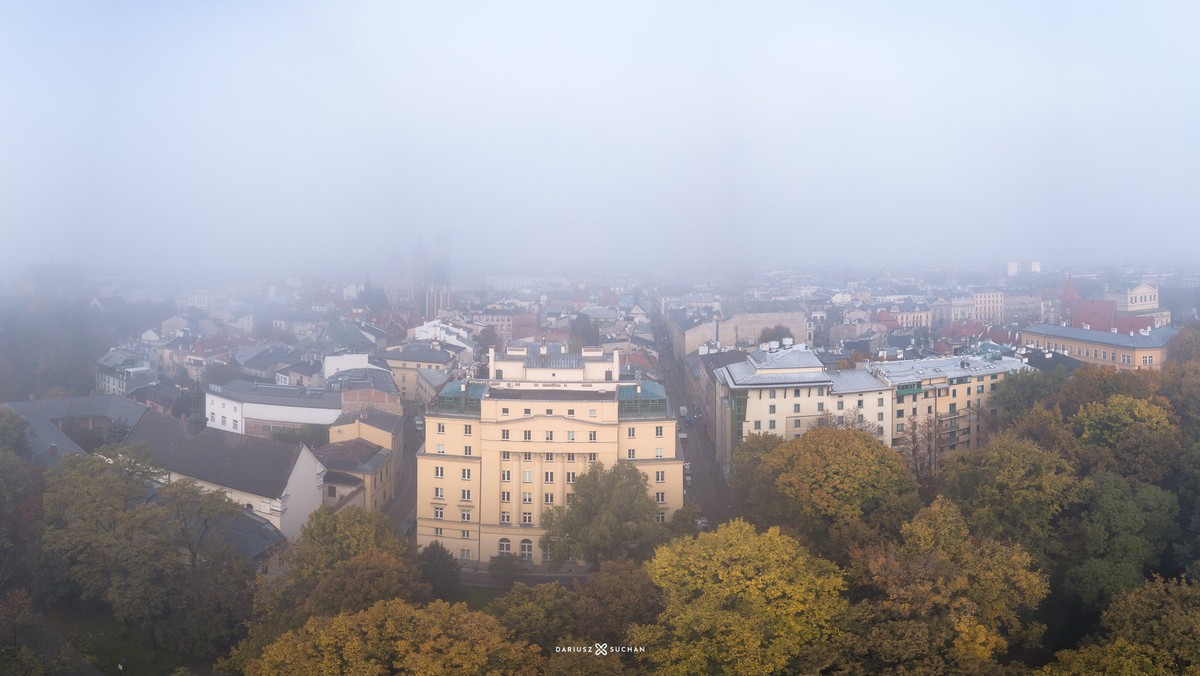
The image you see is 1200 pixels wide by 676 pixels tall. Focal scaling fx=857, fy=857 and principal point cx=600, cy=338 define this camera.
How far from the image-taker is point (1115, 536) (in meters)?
13.6

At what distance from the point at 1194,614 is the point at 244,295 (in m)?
75.4

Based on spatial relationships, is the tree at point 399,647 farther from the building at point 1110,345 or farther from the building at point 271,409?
the building at point 1110,345

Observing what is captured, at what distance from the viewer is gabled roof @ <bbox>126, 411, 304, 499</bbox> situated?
58.1ft

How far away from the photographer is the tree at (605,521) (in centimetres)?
1455

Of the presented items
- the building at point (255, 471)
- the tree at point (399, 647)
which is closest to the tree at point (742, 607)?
the tree at point (399, 647)

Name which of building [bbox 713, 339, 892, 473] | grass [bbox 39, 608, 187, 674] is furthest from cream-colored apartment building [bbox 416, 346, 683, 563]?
grass [bbox 39, 608, 187, 674]

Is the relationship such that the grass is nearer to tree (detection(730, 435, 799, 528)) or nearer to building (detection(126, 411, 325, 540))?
building (detection(126, 411, 325, 540))

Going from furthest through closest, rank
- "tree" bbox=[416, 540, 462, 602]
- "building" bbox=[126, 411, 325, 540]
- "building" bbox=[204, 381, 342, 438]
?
"building" bbox=[204, 381, 342, 438] < "building" bbox=[126, 411, 325, 540] < "tree" bbox=[416, 540, 462, 602]

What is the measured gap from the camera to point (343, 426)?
2184cm

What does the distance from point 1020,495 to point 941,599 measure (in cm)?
434

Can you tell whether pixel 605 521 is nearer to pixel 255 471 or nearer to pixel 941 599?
pixel 941 599

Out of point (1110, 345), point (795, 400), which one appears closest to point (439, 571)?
point (795, 400)

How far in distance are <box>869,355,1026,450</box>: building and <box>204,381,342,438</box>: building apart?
50.2ft

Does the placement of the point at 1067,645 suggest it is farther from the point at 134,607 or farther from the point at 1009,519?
the point at 134,607
